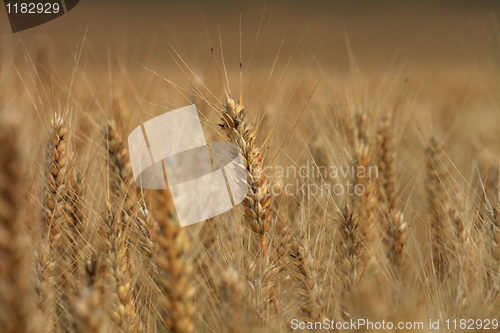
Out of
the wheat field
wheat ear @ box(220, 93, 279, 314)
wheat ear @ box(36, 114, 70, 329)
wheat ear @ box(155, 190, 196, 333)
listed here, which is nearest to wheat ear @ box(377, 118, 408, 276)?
the wheat field

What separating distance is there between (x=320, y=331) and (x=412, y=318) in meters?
0.41

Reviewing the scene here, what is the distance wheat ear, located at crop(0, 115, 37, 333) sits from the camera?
0.60 m

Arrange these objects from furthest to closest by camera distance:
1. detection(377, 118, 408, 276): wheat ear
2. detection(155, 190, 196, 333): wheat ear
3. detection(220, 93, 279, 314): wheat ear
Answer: detection(377, 118, 408, 276): wheat ear < detection(220, 93, 279, 314): wheat ear < detection(155, 190, 196, 333): wheat ear

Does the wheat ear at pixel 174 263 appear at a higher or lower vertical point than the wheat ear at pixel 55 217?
higher

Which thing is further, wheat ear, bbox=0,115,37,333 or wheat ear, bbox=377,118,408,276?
wheat ear, bbox=377,118,408,276

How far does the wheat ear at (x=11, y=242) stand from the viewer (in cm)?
60

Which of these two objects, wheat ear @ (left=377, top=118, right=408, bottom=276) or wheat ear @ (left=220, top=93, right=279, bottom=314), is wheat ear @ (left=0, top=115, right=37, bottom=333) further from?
wheat ear @ (left=377, top=118, right=408, bottom=276)

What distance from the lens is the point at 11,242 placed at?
62 cm

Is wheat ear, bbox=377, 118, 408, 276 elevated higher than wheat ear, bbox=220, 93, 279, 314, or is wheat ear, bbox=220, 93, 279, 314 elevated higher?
wheat ear, bbox=220, 93, 279, 314

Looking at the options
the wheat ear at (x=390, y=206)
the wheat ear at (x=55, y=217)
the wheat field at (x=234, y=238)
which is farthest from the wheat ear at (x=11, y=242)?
the wheat ear at (x=390, y=206)

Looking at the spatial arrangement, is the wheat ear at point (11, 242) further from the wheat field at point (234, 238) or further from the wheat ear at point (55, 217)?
the wheat ear at point (55, 217)

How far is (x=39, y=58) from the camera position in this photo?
7.39ft

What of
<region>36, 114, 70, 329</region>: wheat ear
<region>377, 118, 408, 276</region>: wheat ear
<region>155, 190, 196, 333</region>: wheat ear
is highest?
<region>155, 190, 196, 333</region>: wheat ear

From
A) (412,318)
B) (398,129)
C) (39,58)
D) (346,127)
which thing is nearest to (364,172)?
(346,127)
